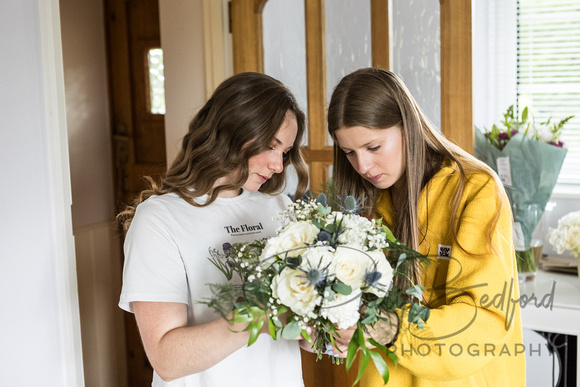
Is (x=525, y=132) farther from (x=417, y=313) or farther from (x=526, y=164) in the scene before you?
(x=417, y=313)

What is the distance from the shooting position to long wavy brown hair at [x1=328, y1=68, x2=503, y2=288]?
1471 millimetres

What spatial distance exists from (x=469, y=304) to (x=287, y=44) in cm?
154

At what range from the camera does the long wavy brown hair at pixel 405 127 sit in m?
1.47

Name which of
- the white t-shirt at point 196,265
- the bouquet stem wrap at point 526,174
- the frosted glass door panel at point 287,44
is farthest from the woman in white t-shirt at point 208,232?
the bouquet stem wrap at point 526,174

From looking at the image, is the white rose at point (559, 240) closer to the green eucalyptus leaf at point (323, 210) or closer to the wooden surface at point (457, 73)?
the wooden surface at point (457, 73)

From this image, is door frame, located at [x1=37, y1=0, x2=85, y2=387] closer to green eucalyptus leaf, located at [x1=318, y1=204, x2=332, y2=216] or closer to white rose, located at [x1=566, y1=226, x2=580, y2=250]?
green eucalyptus leaf, located at [x1=318, y1=204, x2=332, y2=216]

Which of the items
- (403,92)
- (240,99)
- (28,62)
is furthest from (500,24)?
(28,62)

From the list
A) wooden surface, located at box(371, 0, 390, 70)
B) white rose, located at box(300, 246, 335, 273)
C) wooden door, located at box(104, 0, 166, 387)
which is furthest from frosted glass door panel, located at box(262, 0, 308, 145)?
white rose, located at box(300, 246, 335, 273)

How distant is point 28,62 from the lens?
1.88 metres

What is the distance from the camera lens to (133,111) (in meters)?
3.59

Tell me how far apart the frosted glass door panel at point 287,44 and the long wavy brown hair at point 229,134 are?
2.94 feet

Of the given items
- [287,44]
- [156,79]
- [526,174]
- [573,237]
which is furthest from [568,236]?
[156,79]

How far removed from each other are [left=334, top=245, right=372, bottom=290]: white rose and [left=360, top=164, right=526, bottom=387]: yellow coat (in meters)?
0.20

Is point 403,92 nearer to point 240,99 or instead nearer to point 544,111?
point 240,99
